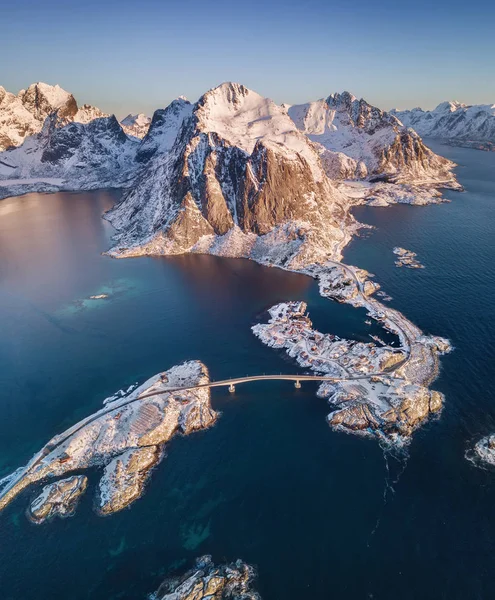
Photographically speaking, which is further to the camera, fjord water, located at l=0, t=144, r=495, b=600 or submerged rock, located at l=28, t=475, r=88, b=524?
submerged rock, located at l=28, t=475, r=88, b=524

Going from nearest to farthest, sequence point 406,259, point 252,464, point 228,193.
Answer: point 252,464
point 406,259
point 228,193

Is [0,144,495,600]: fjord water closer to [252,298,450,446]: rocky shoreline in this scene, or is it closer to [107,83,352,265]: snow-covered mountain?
[252,298,450,446]: rocky shoreline

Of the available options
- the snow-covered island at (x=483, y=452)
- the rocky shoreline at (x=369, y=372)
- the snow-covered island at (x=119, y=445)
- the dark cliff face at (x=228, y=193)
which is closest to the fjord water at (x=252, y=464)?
the snow-covered island at (x=483, y=452)

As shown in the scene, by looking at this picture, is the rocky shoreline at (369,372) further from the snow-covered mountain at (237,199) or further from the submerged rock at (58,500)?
the snow-covered mountain at (237,199)

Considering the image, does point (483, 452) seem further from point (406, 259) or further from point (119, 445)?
point (406, 259)

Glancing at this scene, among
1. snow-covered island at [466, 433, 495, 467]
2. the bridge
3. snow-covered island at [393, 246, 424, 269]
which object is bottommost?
the bridge

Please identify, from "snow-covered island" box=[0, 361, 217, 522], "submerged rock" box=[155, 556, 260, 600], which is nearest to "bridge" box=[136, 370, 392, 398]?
"snow-covered island" box=[0, 361, 217, 522]

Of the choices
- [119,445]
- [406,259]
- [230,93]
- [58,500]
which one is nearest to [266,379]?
[119,445]
